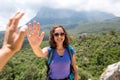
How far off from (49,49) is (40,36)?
33 centimetres

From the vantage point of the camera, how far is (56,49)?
406 cm

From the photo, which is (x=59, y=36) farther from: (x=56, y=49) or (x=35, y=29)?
(x=35, y=29)

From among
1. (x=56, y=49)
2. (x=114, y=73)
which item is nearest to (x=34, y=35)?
(x=56, y=49)

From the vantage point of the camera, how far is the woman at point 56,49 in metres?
3.66

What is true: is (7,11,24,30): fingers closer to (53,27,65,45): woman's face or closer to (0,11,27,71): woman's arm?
(0,11,27,71): woman's arm

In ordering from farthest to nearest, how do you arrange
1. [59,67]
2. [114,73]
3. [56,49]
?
[114,73], [56,49], [59,67]

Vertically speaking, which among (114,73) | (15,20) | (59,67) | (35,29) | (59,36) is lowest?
(114,73)

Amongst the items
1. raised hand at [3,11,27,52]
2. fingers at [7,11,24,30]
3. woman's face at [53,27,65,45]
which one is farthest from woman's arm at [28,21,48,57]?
raised hand at [3,11,27,52]

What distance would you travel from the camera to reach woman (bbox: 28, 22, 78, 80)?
366 cm

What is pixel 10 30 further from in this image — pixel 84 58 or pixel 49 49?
pixel 84 58

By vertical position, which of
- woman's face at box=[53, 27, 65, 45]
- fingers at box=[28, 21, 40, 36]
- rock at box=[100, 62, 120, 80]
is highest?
fingers at box=[28, 21, 40, 36]

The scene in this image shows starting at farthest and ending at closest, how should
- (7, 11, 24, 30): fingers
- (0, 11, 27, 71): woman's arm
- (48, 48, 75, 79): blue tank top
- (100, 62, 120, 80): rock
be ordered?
(100, 62, 120, 80): rock, (48, 48, 75, 79): blue tank top, (7, 11, 24, 30): fingers, (0, 11, 27, 71): woman's arm

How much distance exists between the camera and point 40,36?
3.71m

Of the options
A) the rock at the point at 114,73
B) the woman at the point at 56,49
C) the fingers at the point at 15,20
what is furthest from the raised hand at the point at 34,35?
the rock at the point at 114,73
